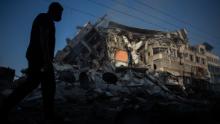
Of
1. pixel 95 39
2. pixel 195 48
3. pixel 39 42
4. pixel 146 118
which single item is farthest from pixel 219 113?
pixel 195 48

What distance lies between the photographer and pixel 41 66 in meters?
3.04

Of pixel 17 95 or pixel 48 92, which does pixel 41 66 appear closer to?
pixel 48 92

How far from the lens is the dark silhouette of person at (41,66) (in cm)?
280

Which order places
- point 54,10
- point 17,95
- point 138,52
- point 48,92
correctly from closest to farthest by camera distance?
1. point 17,95
2. point 48,92
3. point 54,10
4. point 138,52

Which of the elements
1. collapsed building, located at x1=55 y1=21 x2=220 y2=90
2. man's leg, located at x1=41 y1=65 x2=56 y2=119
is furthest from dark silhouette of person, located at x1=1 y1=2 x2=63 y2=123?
collapsed building, located at x1=55 y1=21 x2=220 y2=90

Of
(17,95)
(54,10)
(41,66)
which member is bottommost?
(17,95)

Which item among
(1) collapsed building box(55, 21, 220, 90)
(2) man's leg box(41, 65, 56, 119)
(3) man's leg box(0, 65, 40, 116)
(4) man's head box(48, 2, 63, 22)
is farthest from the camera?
(1) collapsed building box(55, 21, 220, 90)

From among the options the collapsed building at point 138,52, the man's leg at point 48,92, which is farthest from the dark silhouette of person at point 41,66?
the collapsed building at point 138,52

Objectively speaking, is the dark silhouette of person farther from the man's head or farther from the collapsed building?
the collapsed building

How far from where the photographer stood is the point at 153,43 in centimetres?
3784

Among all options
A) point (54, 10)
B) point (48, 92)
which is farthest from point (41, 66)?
point (54, 10)

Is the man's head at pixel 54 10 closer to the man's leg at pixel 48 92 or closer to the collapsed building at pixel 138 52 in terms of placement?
the man's leg at pixel 48 92

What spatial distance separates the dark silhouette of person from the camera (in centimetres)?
280

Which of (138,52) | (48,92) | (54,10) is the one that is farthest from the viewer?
(138,52)
